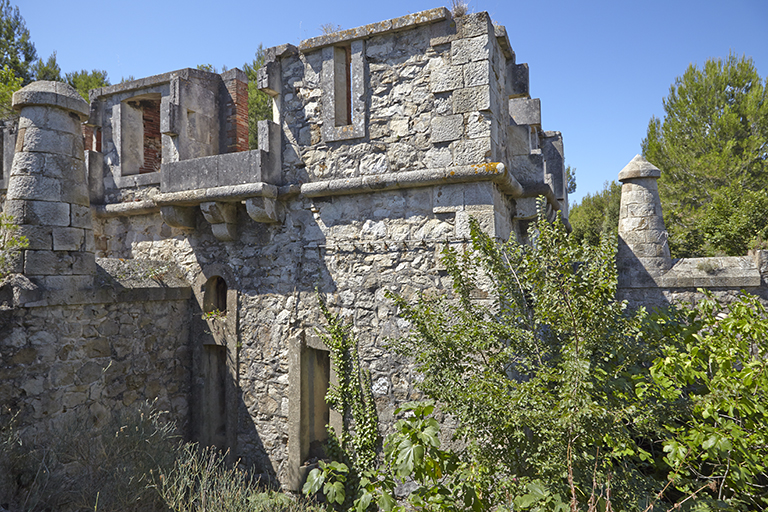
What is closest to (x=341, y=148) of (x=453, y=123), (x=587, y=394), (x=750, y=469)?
(x=453, y=123)

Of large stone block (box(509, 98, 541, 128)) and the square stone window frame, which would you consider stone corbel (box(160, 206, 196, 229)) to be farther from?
large stone block (box(509, 98, 541, 128))

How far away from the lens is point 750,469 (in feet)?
8.79

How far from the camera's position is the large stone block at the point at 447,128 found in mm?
4910

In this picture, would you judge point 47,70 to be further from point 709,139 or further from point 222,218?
point 709,139

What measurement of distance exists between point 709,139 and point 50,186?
63.4ft

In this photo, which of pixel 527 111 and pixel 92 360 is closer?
pixel 92 360

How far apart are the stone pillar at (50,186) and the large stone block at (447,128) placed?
375 centimetres

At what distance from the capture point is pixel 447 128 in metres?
4.96

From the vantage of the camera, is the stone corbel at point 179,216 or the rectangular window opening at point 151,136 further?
the rectangular window opening at point 151,136

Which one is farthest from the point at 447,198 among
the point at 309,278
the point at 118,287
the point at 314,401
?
the point at 118,287

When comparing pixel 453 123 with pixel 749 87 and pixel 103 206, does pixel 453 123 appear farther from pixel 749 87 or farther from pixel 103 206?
pixel 749 87

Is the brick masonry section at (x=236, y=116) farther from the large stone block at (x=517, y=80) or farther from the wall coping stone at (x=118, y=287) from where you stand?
the large stone block at (x=517, y=80)

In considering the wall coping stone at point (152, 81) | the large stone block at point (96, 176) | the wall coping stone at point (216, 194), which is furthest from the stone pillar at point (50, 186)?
the large stone block at point (96, 176)

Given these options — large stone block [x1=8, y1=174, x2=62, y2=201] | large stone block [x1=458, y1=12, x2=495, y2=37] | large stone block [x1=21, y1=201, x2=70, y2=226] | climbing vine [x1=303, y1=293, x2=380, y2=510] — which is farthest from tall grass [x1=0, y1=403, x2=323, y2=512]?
large stone block [x1=458, y1=12, x2=495, y2=37]
